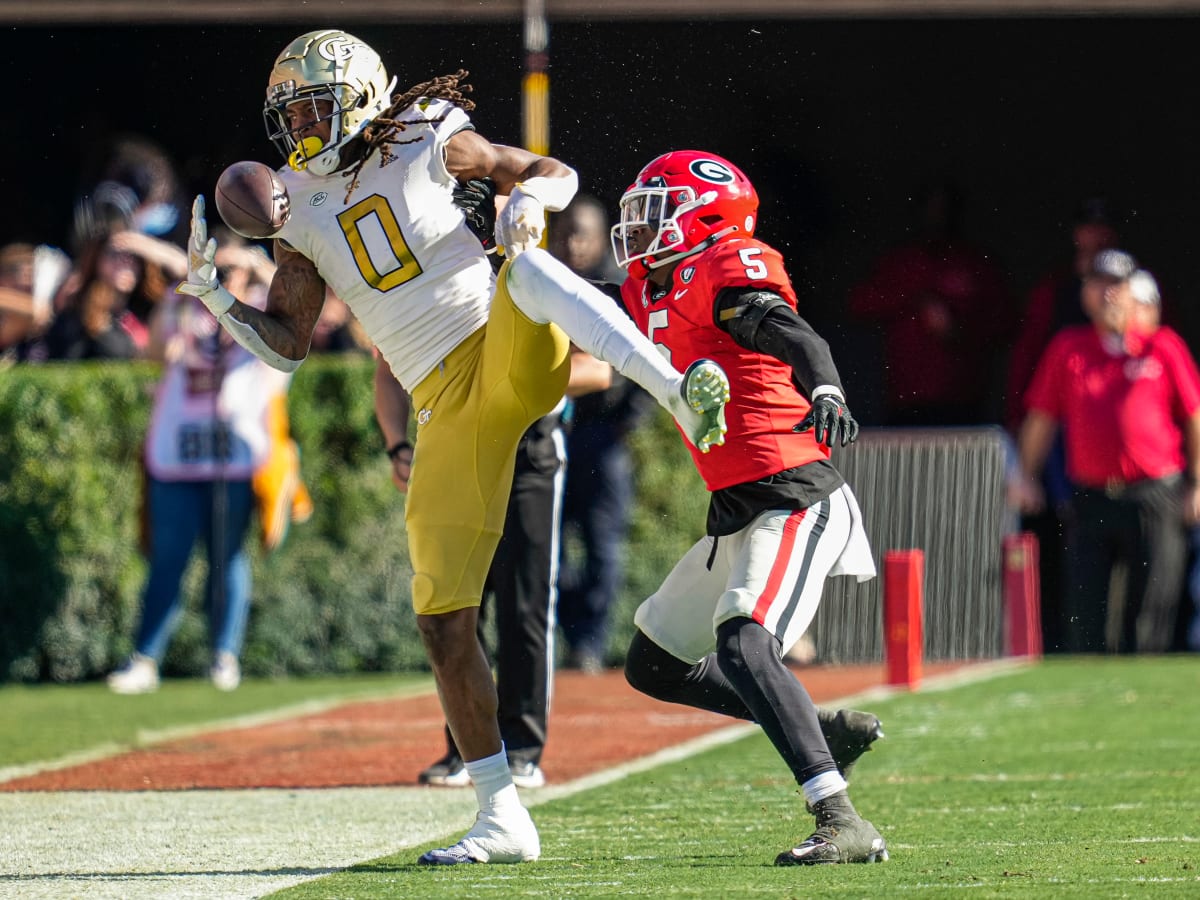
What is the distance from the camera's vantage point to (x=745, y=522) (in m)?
5.09

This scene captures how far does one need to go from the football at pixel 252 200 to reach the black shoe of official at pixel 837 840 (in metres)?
2.01

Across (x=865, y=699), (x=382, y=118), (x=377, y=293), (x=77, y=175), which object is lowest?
(x=865, y=699)

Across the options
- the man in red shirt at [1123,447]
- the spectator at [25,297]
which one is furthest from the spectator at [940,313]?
the spectator at [25,297]

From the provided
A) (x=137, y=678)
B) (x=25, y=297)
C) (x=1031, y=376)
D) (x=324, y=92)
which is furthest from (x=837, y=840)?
(x=25, y=297)

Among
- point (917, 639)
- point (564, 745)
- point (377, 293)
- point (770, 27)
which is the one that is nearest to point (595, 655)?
point (917, 639)

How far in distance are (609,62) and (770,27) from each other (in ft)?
18.8

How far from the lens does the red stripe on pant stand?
492 centimetres

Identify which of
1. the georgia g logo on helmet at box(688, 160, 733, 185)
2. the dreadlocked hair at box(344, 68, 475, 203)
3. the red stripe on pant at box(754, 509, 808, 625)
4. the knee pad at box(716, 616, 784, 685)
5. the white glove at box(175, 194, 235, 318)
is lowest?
the knee pad at box(716, 616, 784, 685)

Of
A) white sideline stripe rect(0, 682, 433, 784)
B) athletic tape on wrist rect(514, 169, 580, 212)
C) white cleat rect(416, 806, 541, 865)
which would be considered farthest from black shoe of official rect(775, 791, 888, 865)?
white sideline stripe rect(0, 682, 433, 784)

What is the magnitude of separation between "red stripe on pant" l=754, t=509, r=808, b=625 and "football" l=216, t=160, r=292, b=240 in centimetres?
153

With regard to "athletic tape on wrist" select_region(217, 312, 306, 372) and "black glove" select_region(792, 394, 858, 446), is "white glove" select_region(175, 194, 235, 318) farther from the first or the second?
"black glove" select_region(792, 394, 858, 446)

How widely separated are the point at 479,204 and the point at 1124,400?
673cm

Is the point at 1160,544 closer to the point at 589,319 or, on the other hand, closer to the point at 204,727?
the point at 204,727

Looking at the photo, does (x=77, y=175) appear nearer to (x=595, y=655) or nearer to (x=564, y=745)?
(x=595, y=655)
